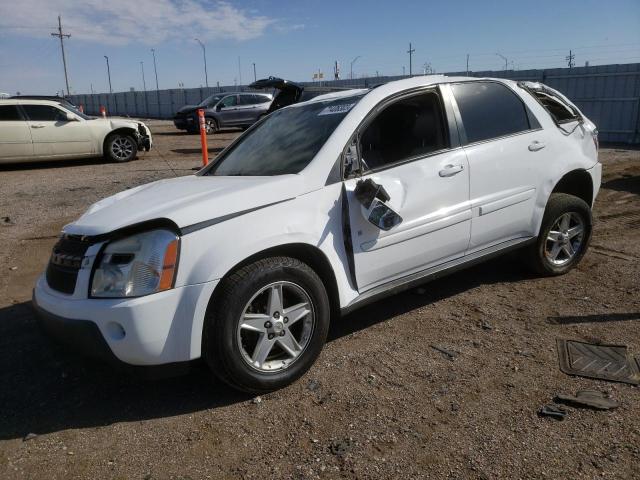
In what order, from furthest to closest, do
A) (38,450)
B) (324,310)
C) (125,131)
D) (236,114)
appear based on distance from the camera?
1. (236,114)
2. (125,131)
3. (324,310)
4. (38,450)

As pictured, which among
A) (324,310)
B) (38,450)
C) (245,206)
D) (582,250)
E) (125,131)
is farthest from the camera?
(125,131)

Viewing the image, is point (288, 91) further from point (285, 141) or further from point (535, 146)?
point (535, 146)

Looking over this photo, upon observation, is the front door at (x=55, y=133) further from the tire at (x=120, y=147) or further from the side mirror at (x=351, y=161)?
the side mirror at (x=351, y=161)

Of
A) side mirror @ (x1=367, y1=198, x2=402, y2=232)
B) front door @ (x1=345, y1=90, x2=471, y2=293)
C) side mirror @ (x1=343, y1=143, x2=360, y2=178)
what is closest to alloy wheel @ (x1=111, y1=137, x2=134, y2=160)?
front door @ (x1=345, y1=90, x2=471, y2=293)

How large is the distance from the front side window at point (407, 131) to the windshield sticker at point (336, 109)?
202mm

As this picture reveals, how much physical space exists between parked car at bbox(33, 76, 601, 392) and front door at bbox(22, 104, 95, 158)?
9699mm

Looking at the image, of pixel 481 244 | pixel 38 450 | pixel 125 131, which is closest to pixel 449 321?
pixel 481 244

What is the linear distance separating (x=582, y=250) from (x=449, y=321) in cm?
170

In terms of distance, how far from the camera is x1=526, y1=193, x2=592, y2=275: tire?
14.3ft

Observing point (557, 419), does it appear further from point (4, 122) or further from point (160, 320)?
point (4, 122)

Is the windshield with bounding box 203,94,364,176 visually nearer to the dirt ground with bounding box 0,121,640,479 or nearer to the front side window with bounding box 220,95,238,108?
the dirt ground with bounding box 0,121,640,479

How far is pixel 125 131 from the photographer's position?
13094 mm

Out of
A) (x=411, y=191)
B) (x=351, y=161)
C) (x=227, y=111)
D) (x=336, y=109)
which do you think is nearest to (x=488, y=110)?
(x=411, y=191)

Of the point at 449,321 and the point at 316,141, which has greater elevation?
the point at 316,141
